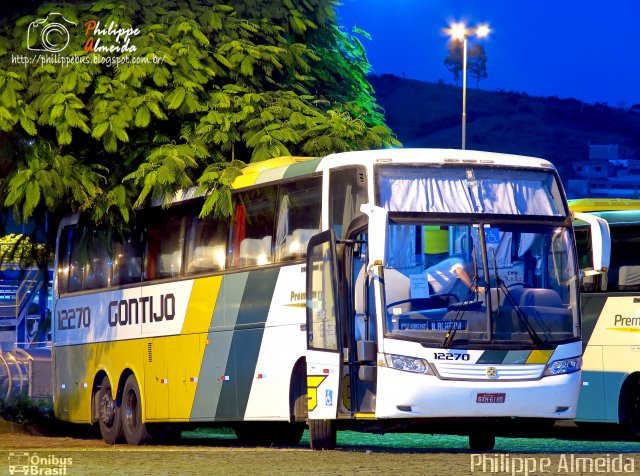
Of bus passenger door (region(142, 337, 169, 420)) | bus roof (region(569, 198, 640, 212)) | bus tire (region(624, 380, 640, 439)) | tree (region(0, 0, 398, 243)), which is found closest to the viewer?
tree (region(0, 0, 398, 243))

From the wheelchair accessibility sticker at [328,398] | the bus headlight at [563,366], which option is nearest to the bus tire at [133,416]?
the wheelchair accessibility sticker at [328,398]

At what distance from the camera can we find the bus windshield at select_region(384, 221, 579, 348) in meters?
15.4

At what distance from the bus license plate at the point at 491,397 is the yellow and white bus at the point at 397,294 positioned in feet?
0.05

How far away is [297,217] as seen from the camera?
679 inches

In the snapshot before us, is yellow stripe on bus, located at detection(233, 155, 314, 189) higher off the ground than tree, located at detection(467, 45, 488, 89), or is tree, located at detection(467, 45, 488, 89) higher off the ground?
tree, located at detection(467, 45, 488, 89)

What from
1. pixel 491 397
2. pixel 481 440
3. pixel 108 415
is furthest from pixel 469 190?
pixel 108 415

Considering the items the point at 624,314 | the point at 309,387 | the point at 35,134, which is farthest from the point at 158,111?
the point at 624,314

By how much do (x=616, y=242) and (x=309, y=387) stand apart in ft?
21.7

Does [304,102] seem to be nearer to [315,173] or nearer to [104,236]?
[104,236]

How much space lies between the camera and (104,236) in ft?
73.0

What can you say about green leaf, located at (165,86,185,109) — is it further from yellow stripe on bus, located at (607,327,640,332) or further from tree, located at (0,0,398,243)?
yellow stripe on bus, located at (607,327,640,332)

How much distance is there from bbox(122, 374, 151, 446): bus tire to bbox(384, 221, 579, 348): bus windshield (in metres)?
7.31

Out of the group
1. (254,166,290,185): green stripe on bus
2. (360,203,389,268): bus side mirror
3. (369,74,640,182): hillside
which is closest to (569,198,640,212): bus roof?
(254,166,290,185): green stripe on bus

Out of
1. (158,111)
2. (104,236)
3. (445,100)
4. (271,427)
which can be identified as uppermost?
(445,100)
